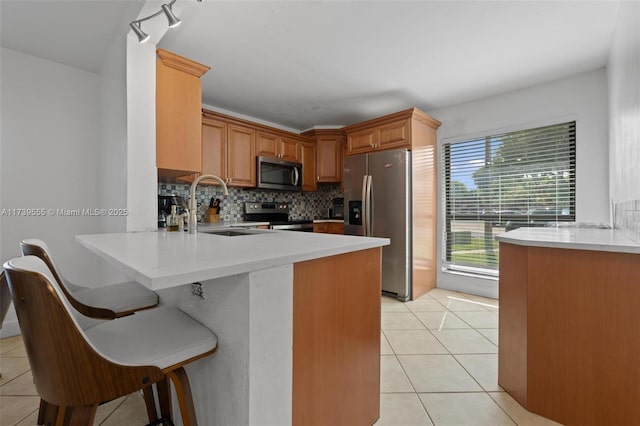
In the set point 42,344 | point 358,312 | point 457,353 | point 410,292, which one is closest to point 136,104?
point 42,344

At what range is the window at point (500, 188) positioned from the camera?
9.54 feet

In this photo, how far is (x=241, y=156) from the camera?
3.62 meters

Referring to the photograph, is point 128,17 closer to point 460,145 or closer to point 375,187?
point 375,187

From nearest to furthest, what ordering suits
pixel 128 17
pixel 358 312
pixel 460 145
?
pixel 358 312 < pixel 128 17 < pixel 460 145

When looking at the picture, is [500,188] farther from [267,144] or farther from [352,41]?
[267,144]

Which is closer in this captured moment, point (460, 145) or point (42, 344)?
point (42, 344)

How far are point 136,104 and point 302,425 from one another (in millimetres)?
2067

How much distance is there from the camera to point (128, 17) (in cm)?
183

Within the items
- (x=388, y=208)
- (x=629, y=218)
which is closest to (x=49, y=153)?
(x=388, y=208)

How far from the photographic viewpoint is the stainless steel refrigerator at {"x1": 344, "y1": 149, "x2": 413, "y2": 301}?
10.8 ft

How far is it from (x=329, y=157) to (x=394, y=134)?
4.00 feet

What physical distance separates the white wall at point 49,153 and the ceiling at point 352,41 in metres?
0.21

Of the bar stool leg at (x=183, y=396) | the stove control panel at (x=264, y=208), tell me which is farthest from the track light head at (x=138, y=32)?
the stove control panel at (x=264, y=208)

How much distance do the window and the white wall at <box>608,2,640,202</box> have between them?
58cm
